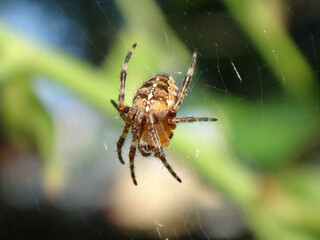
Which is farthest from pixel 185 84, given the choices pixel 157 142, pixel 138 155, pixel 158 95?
pixel 138 155

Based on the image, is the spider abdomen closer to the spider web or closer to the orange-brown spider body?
the orange-brown spider body

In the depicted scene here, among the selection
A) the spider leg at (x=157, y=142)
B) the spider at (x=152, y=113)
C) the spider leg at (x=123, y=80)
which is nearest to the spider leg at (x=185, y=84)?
the spider at (x=152, y=113)

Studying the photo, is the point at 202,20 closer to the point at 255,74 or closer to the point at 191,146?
the point at 255,74

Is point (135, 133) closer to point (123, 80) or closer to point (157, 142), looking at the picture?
point (157, 142)

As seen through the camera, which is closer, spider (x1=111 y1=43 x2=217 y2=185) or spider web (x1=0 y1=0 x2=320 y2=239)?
spider (x1=111 y1=43 x2=217 y2=185)

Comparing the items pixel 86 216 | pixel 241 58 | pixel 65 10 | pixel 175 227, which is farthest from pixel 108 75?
Answer: pixel 65 10

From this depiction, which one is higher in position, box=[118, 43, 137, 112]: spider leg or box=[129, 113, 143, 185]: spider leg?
box=[118, 43, 137, 112]: spider leg

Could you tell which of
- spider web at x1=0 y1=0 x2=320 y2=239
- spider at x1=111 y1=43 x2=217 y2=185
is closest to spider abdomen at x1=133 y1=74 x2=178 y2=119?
spider at x1=111 y1=43 x2=217 y2=185

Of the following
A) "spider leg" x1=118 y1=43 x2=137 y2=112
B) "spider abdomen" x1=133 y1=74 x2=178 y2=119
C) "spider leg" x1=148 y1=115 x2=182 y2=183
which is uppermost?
"spider leg" x1=118 y1=43 x2=137 y2=112
